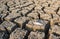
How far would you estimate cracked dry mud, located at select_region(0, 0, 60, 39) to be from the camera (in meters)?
1.71

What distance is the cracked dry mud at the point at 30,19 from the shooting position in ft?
5.60

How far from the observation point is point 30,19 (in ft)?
6.87

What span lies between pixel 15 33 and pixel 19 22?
10.4 inches

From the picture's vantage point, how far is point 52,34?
5.44ft

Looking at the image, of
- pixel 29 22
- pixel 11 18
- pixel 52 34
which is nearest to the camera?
pixel 52 34

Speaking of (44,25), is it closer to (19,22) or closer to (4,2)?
(19,22)

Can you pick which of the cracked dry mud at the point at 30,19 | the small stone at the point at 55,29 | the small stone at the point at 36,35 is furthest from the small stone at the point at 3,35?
the small stone at the point at 55,29

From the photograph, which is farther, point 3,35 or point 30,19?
point 30,19

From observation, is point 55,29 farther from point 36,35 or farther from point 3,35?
point 3,35

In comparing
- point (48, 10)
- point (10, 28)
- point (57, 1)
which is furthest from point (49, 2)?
point (10, 28)

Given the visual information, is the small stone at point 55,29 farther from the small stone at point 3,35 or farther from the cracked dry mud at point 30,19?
the small stone at point 3,35

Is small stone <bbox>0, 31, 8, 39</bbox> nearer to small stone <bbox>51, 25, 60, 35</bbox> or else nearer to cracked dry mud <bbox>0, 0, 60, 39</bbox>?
cracked dry mud <bbox>0, 0, 60, 39</bbox>

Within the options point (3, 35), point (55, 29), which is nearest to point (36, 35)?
point (55, 29)

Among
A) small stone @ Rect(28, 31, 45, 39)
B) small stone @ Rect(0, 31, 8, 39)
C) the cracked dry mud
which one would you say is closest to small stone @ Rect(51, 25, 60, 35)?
the cracked dry mud
